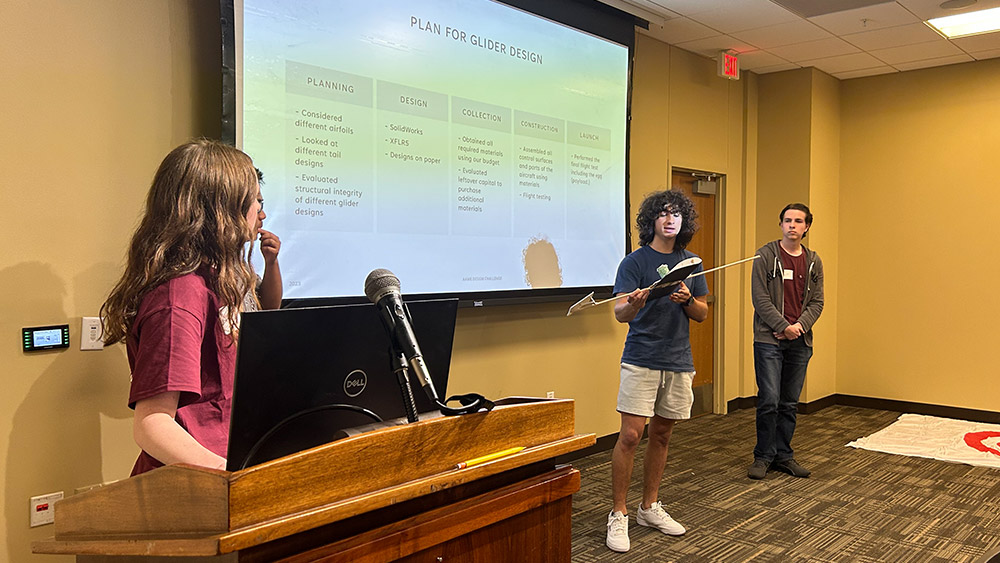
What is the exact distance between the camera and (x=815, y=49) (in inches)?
226

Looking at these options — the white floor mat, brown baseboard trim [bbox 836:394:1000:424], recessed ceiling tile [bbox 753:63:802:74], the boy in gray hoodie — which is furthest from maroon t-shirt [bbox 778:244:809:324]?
brown baseboard trim [bbox 836:394:1000:424]

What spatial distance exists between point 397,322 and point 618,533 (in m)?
2.38

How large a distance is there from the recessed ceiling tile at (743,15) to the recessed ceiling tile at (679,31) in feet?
0.25

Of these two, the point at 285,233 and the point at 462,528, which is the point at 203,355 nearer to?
the point at 462,528

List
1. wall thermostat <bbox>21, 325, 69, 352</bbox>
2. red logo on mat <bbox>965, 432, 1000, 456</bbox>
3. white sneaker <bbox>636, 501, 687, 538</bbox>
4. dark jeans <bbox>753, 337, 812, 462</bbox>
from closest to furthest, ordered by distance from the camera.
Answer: wall thermostat <bbox>21, 325, 69, 352</bbox> < white sneaker <bbox>636, 501, 687, 538</bbox> < dark jeans <bbox>753, 337, 812, 462</bbox> < red logo on mat <bbox>965, 432, 1000, 456</bbox>

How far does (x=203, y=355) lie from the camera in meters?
1.45

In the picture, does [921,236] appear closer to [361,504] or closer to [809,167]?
[809,167]

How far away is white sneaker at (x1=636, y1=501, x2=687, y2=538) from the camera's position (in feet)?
11.3

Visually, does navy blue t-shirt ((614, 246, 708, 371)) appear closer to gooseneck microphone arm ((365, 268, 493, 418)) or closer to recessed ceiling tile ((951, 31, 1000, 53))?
gooseneck microphone arm ((365, 268, 493, 418))

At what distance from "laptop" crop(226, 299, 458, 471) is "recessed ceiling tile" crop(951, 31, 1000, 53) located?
5574 millimetres

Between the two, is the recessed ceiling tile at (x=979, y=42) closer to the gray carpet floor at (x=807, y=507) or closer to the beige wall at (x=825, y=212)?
the beige wall at (x=825, y=212)

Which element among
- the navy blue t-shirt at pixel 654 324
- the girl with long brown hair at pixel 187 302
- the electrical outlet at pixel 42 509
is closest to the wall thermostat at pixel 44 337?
the electrical outlet at pixel 42 509

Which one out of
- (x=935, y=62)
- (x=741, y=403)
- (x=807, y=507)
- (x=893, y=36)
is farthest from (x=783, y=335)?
(x=935, y=62)

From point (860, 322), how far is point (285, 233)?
537 cm
